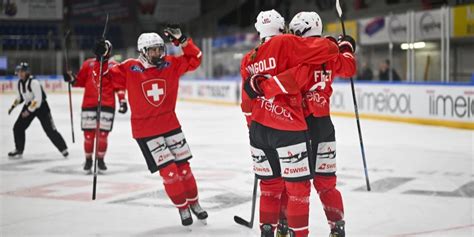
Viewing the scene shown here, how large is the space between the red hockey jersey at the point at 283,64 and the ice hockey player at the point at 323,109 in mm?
171

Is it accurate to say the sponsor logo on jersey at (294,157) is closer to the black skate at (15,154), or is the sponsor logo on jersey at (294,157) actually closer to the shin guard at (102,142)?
the shin guard at (102,142)

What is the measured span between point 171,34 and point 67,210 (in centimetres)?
160

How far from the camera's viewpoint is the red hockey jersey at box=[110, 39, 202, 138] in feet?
15.0

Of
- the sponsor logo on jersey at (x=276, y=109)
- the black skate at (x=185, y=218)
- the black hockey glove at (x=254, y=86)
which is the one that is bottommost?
the black skate at (x=185, y=218)

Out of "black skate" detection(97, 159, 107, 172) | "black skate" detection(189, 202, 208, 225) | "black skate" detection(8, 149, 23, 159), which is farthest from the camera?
"black skate" detection(8, 149, 23, 159)

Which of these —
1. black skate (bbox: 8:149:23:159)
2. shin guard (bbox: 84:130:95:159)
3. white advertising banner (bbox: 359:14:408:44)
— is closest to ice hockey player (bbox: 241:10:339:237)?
shin guard (bbox: 84:130:95:159)

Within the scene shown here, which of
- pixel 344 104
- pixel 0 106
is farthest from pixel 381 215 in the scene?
pixel 0 106

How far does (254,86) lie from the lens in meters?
3.38

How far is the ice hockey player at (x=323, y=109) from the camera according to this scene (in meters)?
3.60

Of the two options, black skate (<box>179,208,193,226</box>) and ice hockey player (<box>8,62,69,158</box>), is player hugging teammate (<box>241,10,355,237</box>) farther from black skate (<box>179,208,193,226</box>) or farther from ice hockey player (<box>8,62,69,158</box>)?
ice hockey player (<box>8,62,69,158</box>)

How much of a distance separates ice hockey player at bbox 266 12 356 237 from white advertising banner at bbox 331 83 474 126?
7.76m

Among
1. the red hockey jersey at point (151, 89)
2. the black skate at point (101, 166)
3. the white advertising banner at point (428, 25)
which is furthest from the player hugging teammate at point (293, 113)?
the white advertising banner at point (428, 25)

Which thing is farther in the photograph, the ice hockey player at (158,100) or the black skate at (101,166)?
the black skate at (101,166)

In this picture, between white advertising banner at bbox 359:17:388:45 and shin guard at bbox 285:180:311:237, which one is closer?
shin guard at bbox 285:180:311:237
